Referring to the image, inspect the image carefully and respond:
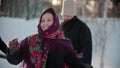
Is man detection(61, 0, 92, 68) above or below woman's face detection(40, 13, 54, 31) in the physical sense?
below

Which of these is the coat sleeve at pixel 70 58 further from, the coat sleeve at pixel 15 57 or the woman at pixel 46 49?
the coat sleeve at pixel 15 57

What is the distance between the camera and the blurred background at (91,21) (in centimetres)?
1131

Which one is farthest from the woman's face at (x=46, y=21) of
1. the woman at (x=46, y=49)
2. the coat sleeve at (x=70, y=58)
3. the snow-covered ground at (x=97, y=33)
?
the snow-covered ground at (x=97, y=33)

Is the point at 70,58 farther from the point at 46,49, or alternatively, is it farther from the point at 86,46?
the point at 86,46

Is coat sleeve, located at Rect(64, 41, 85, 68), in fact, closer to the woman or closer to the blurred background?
the woman

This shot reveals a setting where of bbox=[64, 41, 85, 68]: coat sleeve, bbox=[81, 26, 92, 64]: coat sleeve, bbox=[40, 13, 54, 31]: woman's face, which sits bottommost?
bbox=[81, 26, 92, 64]: coat sleeve

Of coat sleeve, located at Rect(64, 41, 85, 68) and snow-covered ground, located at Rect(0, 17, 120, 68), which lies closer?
coat sleeve, located at Rect(64, 41, 85, 68)

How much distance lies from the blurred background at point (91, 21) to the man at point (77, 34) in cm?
567

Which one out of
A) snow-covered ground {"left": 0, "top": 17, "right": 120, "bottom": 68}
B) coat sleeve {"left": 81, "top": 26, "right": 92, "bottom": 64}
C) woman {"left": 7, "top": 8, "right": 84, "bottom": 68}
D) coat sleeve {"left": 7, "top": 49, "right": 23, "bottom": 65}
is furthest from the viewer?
snow-covered ground {"left": 0, "top": 17, "right": 120, "bottom": 68}

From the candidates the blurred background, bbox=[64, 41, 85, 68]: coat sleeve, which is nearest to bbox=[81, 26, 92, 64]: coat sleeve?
bbox=[64, 41, 85, 68]: coat sleeve

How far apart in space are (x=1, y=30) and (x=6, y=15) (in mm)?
657

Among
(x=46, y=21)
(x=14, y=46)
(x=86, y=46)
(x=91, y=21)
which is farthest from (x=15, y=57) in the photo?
(x=91, y=21)

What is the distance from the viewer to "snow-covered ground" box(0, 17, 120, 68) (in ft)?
37.1

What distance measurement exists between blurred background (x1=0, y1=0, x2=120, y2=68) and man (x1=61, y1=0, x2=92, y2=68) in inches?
223
